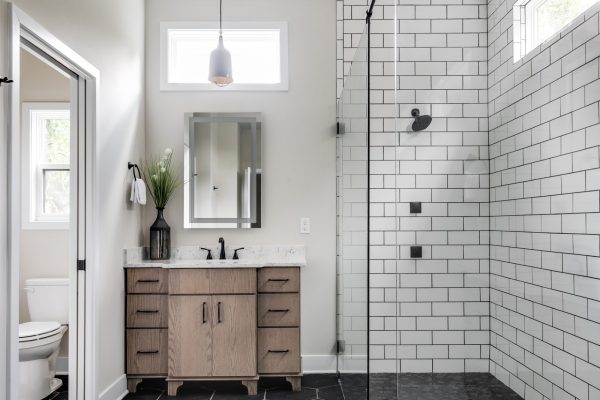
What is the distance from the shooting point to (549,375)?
0.95 metres

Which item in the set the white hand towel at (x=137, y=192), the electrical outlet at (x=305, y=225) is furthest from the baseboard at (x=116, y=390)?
the electrical outlet at (x=305, y=225)

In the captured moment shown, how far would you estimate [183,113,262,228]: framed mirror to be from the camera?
11.2 feet

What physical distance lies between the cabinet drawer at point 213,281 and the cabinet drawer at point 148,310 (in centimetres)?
17

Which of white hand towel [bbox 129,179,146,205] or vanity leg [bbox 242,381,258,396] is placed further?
white hand towel [bbox 129,179,146,205]

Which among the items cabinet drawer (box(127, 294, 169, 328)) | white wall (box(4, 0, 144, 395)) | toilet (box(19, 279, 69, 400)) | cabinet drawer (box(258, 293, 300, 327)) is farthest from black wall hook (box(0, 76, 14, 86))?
cabinet drawer (box(258, 293, 300, 327))

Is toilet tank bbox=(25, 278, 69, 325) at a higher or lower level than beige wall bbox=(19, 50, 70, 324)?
lower

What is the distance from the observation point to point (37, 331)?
2.67m

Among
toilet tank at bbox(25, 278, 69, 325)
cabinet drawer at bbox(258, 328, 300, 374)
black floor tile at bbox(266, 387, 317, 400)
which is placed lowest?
black floor tile at bbox(266, 387, 317, 400)

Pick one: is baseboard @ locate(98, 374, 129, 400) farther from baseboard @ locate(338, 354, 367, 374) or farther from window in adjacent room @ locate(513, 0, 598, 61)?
window in adjacent room @ locate(513, 0, 598, 61)

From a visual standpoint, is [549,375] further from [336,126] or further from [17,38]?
[336,126]

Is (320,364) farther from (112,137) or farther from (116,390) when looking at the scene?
(112,137)

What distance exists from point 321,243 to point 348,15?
5.66ft

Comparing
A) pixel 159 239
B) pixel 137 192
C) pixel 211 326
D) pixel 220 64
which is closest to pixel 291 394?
pixel 211 326

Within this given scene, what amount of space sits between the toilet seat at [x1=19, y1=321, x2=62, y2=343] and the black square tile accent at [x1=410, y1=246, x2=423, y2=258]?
2.31 m
